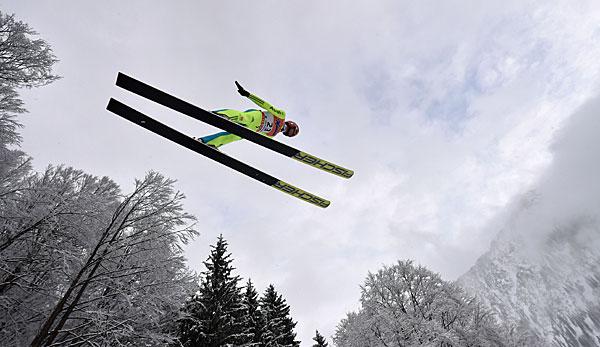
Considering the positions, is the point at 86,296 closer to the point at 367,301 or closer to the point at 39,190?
the point at 39,190

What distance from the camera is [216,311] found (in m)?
11.1

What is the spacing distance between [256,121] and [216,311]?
7180 millimetres

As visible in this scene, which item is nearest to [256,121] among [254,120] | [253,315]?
[254,120]

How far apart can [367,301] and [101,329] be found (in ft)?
36.7

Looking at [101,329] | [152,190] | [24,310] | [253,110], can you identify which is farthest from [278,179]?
[24,310]

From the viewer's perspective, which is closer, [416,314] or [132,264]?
[132,264]

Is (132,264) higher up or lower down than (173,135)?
lower down

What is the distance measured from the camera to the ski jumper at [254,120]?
7567mm

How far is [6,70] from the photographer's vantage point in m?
6.96

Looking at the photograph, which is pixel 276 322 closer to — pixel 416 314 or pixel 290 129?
pixel 416 314

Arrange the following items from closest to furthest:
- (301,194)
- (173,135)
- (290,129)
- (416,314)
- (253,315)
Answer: (173,135) → (290,129) → (301,194) → (416,314) → (253,315)

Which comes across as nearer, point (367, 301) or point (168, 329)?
point (168, 329)

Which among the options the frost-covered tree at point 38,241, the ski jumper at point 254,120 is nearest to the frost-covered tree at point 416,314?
the ski jumper at point 254,120

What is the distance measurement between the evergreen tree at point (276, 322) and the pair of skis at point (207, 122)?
32.9 feet
